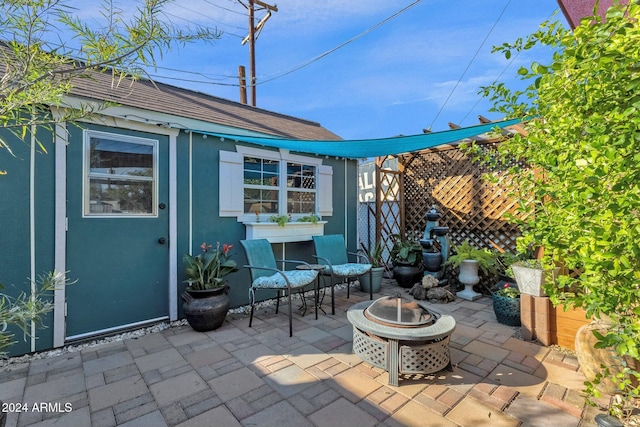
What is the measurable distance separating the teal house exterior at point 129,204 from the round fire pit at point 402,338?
2302mm

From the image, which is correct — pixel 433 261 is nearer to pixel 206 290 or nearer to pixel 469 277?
pixel 469 277

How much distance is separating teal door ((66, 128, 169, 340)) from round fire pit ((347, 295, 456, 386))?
2542mm

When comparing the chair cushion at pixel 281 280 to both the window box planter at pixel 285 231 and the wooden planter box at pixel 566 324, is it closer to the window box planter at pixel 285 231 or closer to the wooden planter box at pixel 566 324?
the window box planter at pixel 285 231

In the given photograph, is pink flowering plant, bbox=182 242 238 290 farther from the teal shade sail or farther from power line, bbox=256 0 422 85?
power line, bbox=256 0 422 85

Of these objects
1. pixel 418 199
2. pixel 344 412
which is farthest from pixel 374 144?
pixel 344 412

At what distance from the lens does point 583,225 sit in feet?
4.60

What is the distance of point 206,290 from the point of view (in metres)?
3.30

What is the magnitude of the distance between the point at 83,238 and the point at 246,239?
1.85 meters

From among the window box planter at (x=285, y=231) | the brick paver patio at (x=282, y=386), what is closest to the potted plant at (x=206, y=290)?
the brick paver patio at (x=282, y=386)

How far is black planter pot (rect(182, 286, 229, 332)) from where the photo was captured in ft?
10.6

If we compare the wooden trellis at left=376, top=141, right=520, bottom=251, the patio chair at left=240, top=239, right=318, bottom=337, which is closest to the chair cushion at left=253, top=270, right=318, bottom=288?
the patio chair at left=240, top=239, right=318, bottom=337

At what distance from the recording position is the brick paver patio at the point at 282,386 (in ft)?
6.15

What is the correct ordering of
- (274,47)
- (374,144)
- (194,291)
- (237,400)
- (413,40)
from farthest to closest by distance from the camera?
(274,47) → (413,40) → (374,144) → (194,291) → (237,400)

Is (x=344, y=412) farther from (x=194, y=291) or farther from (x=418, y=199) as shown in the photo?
(x=418, y=199)
